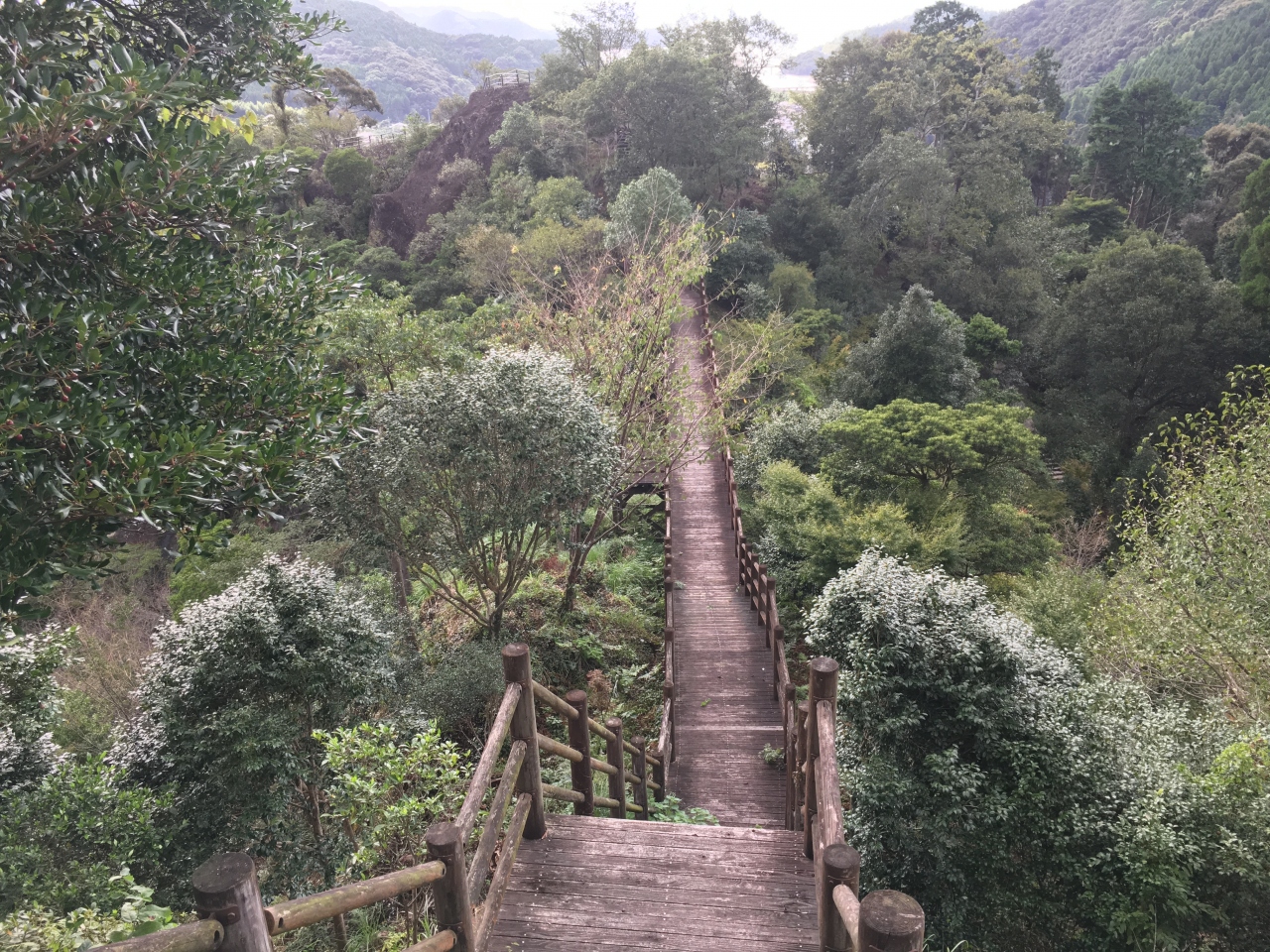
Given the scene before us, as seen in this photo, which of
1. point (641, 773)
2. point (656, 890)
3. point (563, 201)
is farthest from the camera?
point (563, 201)

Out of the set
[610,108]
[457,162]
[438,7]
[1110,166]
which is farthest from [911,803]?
[438,7]

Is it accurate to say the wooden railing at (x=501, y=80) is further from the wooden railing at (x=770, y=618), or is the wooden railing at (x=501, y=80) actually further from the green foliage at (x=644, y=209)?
the wooden railing at (x=770, y=618)

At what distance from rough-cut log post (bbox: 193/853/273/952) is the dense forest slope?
59.9 meters

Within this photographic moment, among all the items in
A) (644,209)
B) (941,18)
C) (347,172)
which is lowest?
(644,209)

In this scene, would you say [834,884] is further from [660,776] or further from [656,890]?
[660,776]

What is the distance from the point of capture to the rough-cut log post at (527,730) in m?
3.81

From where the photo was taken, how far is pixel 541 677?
33.5 ft

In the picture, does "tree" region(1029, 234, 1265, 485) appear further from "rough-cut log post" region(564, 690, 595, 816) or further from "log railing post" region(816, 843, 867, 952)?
"log railing post" region(816, 843, 867, 952)

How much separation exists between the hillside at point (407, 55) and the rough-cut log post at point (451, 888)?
299ft

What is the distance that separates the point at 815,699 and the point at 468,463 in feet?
17.1

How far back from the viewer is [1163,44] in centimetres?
6025

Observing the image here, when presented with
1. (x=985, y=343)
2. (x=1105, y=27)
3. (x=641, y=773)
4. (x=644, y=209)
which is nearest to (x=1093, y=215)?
(x=985, y=343)

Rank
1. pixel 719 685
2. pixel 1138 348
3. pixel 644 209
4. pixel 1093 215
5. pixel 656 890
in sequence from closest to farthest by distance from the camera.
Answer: pixel 656 890
pixel 719 685
pixel 1138 348
pixel 644 209
pixel 1093 215

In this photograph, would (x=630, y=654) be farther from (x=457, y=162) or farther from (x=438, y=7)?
(x=438, y=7)
